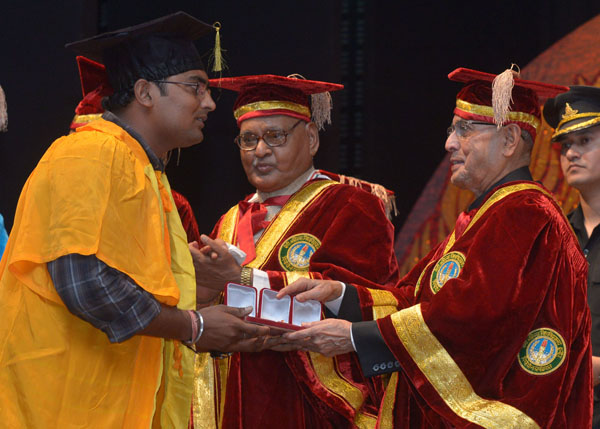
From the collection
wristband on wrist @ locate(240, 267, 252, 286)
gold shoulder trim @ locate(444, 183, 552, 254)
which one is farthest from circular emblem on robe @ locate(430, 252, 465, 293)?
wristband on wrist @ locate(240, 267, 252, 286)

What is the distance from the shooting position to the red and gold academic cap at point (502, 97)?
283 centimetres

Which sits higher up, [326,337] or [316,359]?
[326,337]

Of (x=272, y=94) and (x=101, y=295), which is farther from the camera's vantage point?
(x=272, y=94)

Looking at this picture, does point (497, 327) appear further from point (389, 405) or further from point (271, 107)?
point (271, 107)

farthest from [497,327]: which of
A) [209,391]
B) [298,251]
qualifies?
[209,391]

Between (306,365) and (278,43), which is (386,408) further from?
(278,43)

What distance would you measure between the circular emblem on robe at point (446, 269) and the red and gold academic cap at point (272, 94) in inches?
39.0

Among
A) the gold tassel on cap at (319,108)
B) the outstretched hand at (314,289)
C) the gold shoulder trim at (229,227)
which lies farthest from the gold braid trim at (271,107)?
the outstretched hand at (314,289)

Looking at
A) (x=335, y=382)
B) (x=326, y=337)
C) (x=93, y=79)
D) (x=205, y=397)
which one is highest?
(x=93, y=79)

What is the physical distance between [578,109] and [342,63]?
1384mm

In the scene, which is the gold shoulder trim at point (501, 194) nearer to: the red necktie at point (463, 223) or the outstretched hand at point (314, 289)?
the red necktie at point (463, 223)

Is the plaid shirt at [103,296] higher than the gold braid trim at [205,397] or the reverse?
higher

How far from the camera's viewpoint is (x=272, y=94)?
3416mm

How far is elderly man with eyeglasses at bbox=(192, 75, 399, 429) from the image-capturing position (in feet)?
9.95
